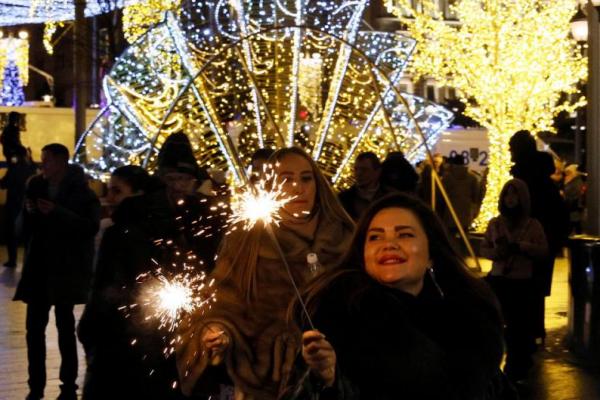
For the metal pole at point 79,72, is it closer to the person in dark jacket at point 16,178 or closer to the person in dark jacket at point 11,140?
the person in dark jacket at point 11,140

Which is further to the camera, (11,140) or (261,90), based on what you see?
(11,140)

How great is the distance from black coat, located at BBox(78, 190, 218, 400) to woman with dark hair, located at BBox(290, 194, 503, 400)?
263 cm

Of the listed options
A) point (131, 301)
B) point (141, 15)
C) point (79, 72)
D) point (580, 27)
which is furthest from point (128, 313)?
point (79, 72)

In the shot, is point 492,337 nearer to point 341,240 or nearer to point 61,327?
point 341,240

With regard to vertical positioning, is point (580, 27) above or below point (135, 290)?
above

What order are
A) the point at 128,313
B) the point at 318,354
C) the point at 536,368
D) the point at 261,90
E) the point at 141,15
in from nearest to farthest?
the point at 318,354 < the point at 128,313 < the point at 536,368 < the point at 261,90 < the point at 141,15

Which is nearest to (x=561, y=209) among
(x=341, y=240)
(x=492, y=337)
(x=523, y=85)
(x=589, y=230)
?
(x=589, y=230)

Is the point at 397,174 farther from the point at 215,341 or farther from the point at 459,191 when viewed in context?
the point at 459,191

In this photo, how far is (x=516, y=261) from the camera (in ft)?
32.5

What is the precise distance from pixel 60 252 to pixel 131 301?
7.67 feet

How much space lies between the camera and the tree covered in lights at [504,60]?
24.6 metres

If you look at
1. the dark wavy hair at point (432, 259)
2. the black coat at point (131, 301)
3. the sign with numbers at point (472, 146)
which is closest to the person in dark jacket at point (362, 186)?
the black coat at point (131, 301)

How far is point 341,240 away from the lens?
546 centimetres

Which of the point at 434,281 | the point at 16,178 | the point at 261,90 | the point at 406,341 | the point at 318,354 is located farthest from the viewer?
the point at 16,178
